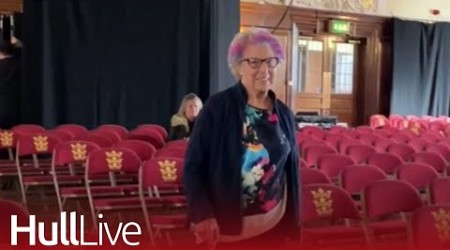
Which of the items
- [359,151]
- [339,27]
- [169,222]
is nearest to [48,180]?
[169,222]

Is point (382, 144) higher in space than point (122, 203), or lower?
higher

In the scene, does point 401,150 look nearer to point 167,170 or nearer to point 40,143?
point 167,170

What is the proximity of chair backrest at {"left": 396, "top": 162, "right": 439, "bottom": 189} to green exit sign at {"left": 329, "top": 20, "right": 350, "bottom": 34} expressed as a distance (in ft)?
35.1

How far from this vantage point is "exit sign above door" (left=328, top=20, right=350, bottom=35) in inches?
632

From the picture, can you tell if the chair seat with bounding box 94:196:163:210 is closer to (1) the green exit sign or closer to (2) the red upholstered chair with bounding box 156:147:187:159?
(2) the red upholstered chair with bounding box 156:147:187:159

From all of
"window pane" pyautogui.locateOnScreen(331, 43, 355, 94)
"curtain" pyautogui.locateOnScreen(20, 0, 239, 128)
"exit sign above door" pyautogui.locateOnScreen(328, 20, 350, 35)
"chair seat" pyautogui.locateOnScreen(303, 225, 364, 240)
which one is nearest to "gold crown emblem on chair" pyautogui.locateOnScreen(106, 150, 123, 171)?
"chair seat" pyautogui.locateOnScreen(303, 225, 364, 240)

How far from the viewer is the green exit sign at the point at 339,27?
52.6ft

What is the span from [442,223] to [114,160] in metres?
3.31

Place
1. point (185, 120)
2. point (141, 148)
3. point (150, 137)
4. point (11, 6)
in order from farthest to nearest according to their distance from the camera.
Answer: point (11, 6), point (150, 137), point (185, 120), point (141, 148)

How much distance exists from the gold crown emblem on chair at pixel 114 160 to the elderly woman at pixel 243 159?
3153 mm

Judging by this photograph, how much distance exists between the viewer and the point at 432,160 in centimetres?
690

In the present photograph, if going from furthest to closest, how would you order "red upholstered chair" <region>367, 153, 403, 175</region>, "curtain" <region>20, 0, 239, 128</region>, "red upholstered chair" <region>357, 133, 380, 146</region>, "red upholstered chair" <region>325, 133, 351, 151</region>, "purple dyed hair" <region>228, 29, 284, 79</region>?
"curtain" <region>20, 0, 239, 128</region> < "red upholstered chair" <region>357, 133, 380, 146</region> < "red upholstered chair" <region>325, 133, 351, 151</region> < "red upholstered chair" <region>367, 153, 403, 175</region> < "purple dyed hair" <region>228, 29, 284, 79</region>

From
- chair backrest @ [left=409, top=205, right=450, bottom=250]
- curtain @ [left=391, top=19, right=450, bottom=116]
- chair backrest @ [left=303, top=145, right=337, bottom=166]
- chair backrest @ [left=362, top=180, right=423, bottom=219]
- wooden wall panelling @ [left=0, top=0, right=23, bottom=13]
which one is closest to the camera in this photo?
chair backrest @ [left=409, top=205, right=450, bottom=250]

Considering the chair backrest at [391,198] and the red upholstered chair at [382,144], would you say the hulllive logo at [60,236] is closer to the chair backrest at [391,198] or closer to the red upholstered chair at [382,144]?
the chair backrest at [391,198]
